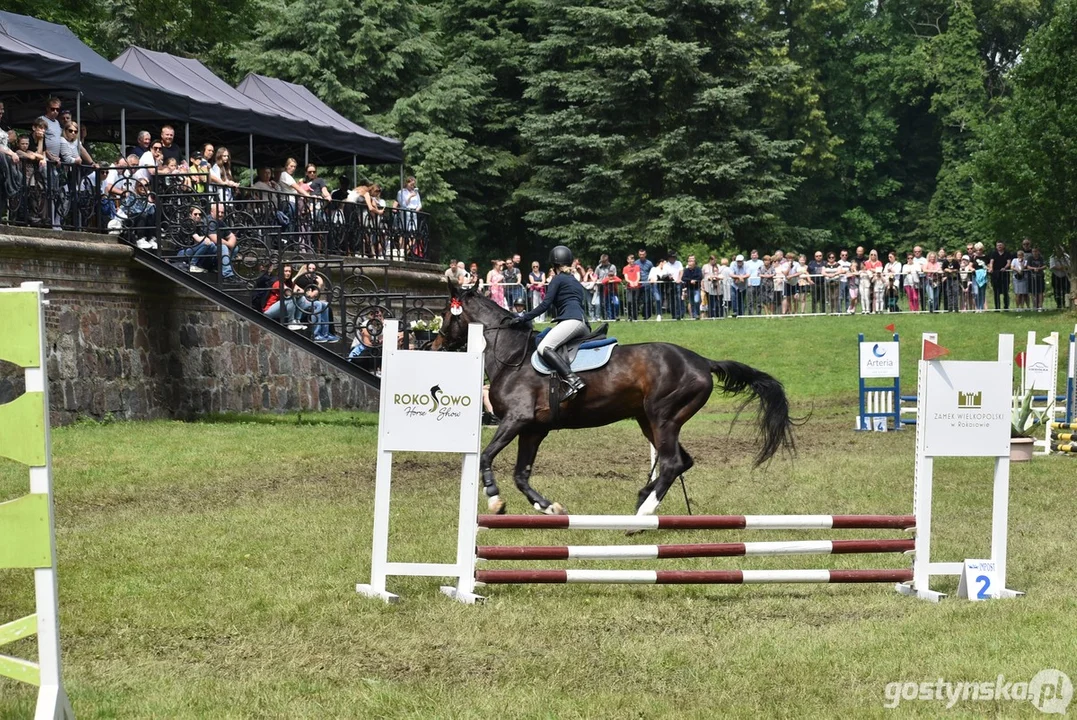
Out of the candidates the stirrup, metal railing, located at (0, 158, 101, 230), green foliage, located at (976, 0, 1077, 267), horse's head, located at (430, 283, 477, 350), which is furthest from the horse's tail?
green foliage, located at (976, 0, 1077, 267)

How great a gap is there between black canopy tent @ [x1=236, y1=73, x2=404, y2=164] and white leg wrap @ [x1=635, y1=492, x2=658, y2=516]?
63.0 feet

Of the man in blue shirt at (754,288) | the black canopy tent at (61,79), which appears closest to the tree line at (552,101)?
the man in blue shirt at (754,288)

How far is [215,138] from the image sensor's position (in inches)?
1180

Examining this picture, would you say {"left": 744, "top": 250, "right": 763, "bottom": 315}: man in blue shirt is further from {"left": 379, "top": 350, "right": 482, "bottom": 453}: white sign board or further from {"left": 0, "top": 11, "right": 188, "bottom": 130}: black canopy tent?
{"left": 379, "top": 350, "right": 482, "bottom": 453}: white sign board

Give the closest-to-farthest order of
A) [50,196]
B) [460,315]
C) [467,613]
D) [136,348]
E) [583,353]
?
1. [467,613]
2. [583,353]
3. [460,315]
4. [50,196]
5. [136,348]

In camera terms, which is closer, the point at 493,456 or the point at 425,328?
the point at 493,456

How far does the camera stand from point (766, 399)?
13.0 meters

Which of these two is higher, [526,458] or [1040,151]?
[1040,151]

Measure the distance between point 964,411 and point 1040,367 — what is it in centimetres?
1193

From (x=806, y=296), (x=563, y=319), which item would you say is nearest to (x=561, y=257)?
(x=563, y=319)

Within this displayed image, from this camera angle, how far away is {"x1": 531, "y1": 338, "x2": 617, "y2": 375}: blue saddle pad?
44.7 feet

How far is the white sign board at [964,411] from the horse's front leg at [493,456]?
4.21 m

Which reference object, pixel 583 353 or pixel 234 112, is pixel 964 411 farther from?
pixel 234 112

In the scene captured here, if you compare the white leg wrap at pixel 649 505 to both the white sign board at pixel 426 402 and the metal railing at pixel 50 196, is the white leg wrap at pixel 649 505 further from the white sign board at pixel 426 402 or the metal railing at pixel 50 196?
the metal railing at pixel 50 196
